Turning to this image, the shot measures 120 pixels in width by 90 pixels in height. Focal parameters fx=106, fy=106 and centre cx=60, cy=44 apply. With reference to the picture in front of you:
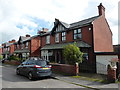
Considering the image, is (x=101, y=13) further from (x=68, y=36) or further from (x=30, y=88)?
(x=30, y=88)

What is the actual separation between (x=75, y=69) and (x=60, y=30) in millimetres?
9736

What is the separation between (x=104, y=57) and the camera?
12109 millimetres

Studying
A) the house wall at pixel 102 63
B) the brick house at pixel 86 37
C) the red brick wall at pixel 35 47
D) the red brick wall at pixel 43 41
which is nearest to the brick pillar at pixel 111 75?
the house wall at pixel 102 63

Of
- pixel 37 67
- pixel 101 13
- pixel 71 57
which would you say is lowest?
pixel 37 67

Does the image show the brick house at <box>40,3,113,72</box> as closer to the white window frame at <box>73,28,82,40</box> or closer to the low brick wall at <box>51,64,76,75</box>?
the white window frame at <box>73,28,82,40</box>

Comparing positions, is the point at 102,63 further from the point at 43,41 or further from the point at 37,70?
the point at 43,41

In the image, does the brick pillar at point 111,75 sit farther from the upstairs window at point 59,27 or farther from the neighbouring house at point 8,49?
the neighbouring house at point 8,49

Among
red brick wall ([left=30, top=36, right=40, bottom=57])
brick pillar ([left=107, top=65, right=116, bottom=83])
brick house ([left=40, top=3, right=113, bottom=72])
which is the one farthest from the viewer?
red brick wall ([left=30, top=36, right=40, bottom=57])

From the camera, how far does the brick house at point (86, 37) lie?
14195mm

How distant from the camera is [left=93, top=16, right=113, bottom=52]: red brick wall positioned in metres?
14.8

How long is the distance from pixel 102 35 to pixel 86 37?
128 inches

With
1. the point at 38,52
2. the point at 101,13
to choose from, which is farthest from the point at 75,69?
the point at 38,52

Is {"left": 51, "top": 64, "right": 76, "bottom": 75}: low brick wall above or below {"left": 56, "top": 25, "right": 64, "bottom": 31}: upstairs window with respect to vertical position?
below

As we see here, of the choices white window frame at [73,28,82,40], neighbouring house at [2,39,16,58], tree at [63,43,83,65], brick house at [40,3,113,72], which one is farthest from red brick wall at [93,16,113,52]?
neighbouring house at [2,39,16,58]
